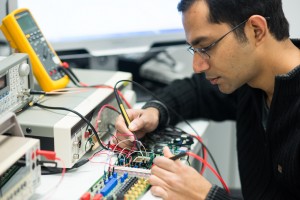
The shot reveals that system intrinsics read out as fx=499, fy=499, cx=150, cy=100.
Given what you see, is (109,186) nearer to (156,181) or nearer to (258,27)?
(156,181)

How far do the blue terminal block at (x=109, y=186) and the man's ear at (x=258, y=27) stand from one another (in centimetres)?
54

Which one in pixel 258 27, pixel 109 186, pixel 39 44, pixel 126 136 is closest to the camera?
pixel 109 186

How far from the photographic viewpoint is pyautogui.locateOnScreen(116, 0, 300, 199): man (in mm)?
1296

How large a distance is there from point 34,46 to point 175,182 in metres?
0.64

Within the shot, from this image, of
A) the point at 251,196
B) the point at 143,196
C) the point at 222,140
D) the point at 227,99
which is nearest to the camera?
the point at 143,196

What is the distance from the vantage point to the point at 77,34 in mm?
1980

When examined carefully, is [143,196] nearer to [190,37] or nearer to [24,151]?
[24,151]

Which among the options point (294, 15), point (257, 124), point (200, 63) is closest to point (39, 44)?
point (200, 63)

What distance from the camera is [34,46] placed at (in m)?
1.57

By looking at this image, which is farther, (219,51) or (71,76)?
(71,76)

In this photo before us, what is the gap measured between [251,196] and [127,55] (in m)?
0.95

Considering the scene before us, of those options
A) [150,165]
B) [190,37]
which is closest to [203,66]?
[190,37]

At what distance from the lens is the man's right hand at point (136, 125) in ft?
4.87

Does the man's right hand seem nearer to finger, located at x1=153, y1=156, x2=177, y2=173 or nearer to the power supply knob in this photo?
finger, located at x1=153, y1=156, x2=177, y2=173
